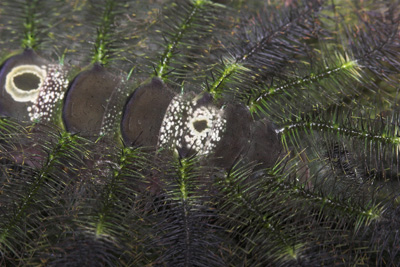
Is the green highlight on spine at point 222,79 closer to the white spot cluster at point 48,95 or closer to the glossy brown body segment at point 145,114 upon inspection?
the glossy brown body segment at point 145,114

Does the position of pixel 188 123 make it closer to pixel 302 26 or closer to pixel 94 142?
pixel 94 142

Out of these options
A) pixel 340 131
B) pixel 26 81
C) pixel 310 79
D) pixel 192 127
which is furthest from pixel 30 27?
A: pixel 340 131

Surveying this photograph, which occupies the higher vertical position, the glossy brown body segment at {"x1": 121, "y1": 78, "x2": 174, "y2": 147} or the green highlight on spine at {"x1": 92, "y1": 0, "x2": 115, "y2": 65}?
the green highlight on spine at {"x1": 92, "y1": 0, "x2": 115, "y2": 65}

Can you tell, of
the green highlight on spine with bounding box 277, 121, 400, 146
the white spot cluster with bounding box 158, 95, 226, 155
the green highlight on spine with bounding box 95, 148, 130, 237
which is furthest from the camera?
the white spot cluster with bounding box 158, 95, 226, 155

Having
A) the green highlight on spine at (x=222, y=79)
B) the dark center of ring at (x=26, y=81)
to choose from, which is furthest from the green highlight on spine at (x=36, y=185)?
the green highlight on spine at (x=222, y=79)

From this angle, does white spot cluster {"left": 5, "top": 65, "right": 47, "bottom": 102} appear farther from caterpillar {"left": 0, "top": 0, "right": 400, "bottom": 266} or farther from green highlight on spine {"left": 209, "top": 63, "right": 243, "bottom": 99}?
green highlight on spine {"left": 209, "top": 63, "right": 243, "bottom": 99}

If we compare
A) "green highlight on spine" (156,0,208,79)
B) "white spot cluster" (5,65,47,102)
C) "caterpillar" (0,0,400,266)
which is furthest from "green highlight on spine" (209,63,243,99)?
"white spot cluster" (5,65,47,102)
